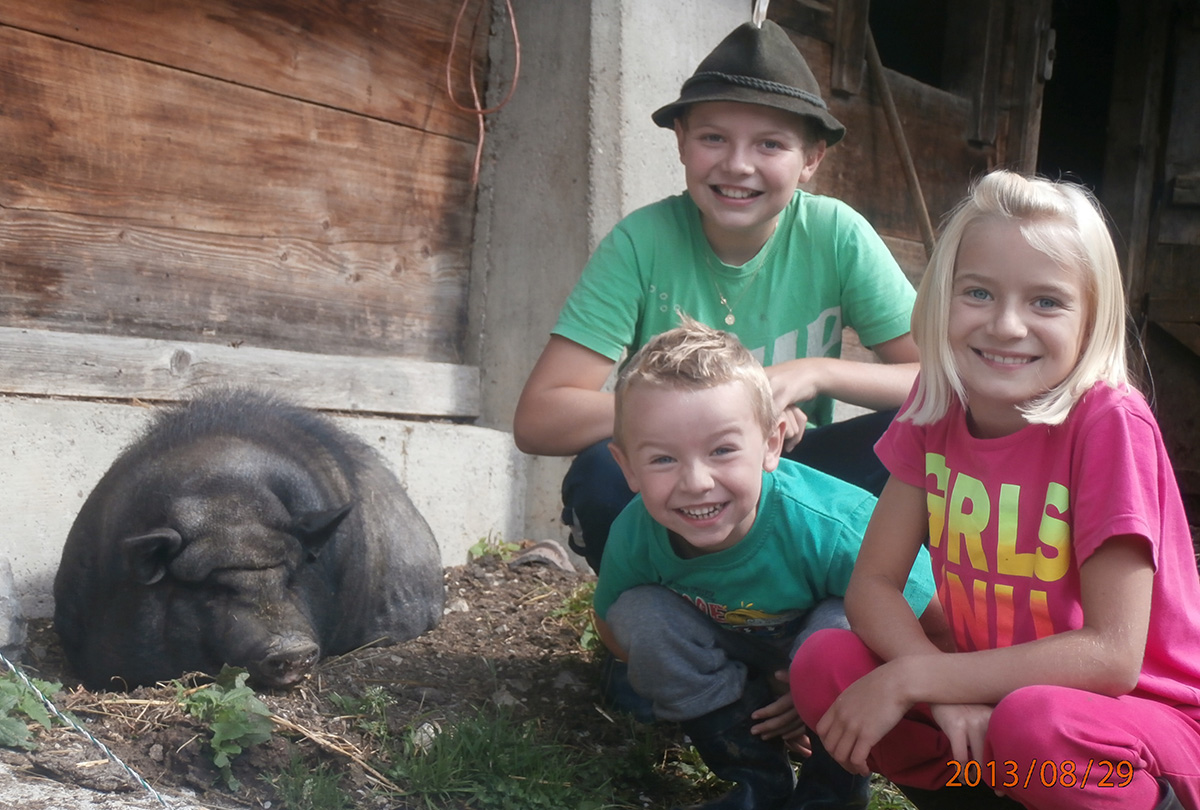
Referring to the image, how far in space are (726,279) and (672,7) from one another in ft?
5.34

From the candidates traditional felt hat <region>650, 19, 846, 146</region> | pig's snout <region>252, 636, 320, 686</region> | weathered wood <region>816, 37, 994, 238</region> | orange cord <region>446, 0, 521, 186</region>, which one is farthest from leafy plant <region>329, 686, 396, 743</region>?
weathered wood <region>816, 37, 994, 238</region>

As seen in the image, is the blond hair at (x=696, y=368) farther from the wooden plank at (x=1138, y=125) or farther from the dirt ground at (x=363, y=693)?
the wooden plank at (x=1138, y=125)

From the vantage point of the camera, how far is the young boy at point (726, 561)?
2.17 m

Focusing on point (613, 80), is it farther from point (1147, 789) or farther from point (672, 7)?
point (1147, 789)

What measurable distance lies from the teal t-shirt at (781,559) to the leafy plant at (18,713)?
3.98 ft

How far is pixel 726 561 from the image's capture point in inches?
90.3

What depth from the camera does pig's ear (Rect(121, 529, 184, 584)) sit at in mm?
2902

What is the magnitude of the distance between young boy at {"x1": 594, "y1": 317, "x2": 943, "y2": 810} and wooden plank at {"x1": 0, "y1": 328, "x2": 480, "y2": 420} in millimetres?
1812

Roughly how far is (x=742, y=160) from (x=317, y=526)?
1.47 metres

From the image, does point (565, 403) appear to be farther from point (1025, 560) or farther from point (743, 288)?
point (1025, 560)

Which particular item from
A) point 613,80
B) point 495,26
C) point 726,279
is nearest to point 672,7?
point 613,80

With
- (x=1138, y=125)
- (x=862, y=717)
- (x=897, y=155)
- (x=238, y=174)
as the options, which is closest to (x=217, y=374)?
(x=238, y=174)

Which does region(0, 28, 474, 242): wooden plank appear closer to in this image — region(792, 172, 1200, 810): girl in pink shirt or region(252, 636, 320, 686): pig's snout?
region(252, 636, 320, 686): pig's snout
